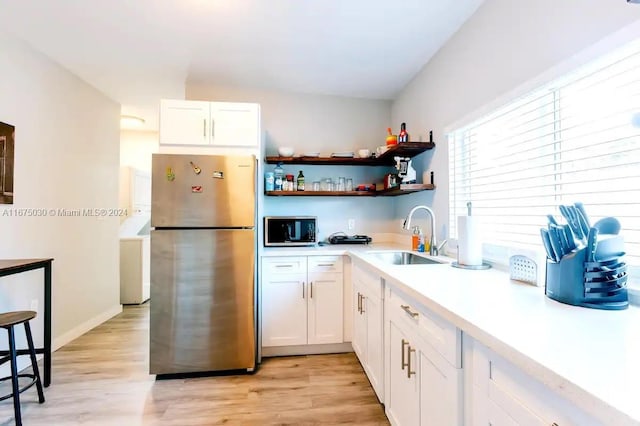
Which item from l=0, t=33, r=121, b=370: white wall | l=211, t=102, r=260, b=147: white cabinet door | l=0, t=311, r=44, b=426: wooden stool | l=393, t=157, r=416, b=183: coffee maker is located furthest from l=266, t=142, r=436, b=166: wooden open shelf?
l=0, t=311, r=44, b=426: wooden stool

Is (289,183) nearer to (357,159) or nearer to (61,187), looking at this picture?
(357,159)

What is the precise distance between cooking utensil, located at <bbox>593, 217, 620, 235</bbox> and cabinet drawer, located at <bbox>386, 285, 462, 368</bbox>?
0.66 metres

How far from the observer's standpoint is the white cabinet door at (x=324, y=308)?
2555mm

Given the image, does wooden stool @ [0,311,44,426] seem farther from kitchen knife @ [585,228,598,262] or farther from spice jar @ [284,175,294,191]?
kitchen knife @ [585,228,598,262]

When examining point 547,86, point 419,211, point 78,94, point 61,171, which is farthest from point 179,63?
point 547,86

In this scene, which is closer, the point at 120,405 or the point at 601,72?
the point at 601,72

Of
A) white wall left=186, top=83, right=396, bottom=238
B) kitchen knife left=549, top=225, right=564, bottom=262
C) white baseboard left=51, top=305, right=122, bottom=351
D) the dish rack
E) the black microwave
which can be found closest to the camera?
the dish rack

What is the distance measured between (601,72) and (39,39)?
11.6 ft

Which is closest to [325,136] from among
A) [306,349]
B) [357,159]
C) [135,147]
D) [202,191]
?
[357,159]

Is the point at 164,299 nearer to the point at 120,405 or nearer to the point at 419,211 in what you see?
the point at 120,405

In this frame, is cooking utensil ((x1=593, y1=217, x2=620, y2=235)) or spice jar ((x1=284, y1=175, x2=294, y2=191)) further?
Result: spice jar ((x1=284, y1=175, x2=294, y2=191))

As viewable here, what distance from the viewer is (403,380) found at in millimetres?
1469

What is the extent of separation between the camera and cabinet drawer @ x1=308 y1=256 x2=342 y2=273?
2545 mm

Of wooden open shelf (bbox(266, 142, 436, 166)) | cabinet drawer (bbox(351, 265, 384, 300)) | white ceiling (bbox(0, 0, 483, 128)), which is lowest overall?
cabinet drawer (bbox(351, 265, 384, 300))
